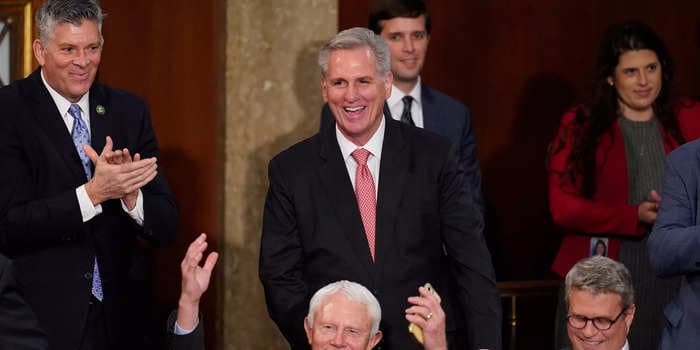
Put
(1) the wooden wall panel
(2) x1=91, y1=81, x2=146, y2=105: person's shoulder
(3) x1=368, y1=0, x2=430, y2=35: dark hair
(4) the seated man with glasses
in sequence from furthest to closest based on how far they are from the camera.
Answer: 1. (1) the wooden wall panel
2. (3) x1=368, y1=0, x2=430, y2=35: dark hair
3. (2) x1=91, y1=81, x2=146, y2=105: person's shoulder
4. (4) the seated man with glasses

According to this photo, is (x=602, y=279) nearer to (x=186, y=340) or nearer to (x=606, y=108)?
(x=606, y=108)

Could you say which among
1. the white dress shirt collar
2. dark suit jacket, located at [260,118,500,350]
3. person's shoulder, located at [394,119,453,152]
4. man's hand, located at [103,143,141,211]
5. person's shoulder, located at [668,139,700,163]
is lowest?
dark suit jacket, located at [260,118,500,350]

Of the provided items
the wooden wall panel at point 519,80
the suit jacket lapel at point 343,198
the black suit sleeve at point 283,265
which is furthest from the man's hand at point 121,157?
the wooden wall panel at point 519,80

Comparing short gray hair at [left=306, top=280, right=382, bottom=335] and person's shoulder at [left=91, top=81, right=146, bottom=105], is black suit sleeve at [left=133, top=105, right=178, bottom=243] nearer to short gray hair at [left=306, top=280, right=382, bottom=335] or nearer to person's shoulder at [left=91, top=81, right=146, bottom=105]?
person's shoulder at [left=91, top=81, right=146, bottom=105]

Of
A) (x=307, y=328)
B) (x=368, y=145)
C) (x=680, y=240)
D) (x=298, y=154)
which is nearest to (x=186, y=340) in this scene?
(x=307, y=328)

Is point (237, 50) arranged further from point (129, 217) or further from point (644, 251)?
point (644, 251)

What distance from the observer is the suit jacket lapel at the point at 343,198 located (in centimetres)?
388

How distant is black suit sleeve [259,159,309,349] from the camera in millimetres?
3828

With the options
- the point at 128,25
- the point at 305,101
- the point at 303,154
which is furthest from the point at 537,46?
the point at 303,154

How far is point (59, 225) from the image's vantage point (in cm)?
393

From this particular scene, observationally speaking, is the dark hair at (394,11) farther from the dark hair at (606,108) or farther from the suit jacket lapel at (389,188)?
the suit jacket lapel at (389,188)

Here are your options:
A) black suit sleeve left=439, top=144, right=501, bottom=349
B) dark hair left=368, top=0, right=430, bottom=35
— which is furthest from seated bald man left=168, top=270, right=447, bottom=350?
dark hair left=368, top=0, right=430, bottom=35

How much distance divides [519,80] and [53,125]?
8.19 ft

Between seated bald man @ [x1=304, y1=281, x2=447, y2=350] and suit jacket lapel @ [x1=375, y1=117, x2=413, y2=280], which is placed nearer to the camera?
seated bald man @ [x1=304, y1=281, x2=447, y2=350]
